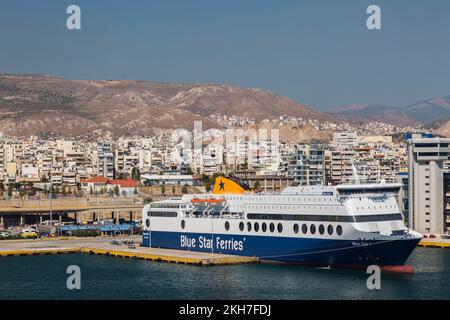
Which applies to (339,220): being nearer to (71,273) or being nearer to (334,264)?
(334,264)

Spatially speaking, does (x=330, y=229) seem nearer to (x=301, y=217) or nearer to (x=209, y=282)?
(x=301, y=217)

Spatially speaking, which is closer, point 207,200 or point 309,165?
point 207,200

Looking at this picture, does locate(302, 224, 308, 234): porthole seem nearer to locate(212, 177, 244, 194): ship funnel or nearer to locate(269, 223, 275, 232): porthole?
locate(269, 223, 275, 232): porthole

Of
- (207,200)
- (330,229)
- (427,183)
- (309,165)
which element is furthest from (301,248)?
(309,165)

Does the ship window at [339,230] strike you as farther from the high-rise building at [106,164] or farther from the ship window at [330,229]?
the high-rise building at [106,164]

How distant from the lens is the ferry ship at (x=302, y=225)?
51.5m

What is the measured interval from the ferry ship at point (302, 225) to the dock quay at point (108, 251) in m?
1.26

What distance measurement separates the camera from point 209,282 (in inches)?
1903

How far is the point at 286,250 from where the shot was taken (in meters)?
55.1

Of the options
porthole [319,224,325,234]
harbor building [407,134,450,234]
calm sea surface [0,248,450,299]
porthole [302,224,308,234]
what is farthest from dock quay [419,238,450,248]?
porthole [319,224,325,234]

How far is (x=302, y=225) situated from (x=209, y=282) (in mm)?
8376
